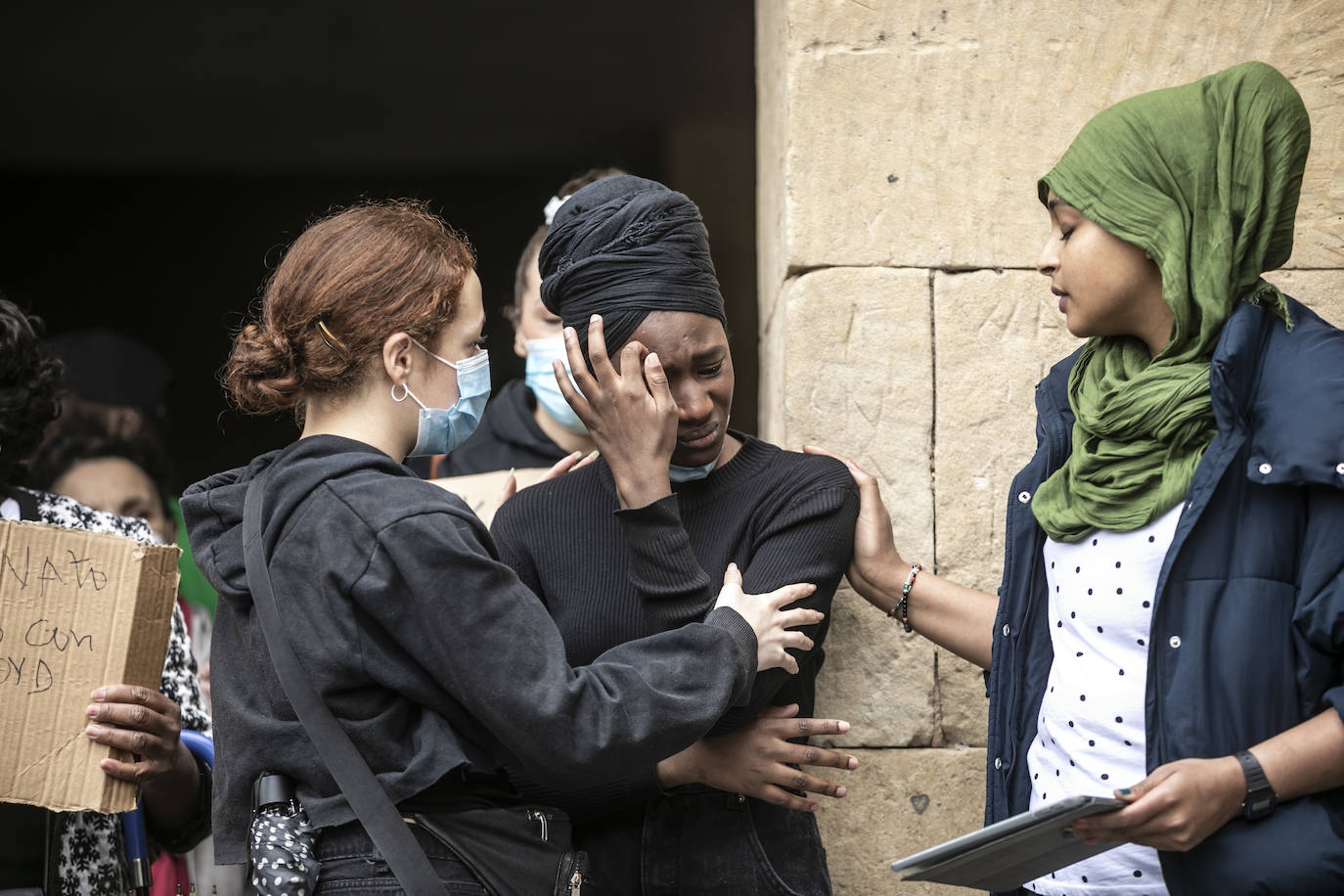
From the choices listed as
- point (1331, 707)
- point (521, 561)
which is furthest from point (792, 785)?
point (1331, 707)

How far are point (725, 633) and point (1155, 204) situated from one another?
2.99 ft

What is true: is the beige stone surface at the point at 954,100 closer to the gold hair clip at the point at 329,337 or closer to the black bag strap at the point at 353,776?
the gold hair clip at the point at 329,337

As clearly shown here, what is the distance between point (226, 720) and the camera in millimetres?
1900

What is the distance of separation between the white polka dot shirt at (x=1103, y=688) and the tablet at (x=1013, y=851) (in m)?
0.15

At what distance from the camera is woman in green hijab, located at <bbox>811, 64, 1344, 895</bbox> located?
5.89 feet

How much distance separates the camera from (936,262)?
295 cm

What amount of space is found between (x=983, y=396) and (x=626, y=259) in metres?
1.03

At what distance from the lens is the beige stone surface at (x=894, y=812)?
113 inches

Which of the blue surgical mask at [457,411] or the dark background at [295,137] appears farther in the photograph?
the dark background at [295,137]

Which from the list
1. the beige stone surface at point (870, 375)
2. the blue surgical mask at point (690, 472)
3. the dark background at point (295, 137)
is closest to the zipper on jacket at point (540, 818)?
the blue surgical mask at point (690, 472)

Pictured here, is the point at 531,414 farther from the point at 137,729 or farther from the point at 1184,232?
the point at 1184,232

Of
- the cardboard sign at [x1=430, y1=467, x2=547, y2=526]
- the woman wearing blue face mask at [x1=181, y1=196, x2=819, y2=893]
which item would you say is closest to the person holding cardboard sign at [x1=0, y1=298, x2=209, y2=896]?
the woman wearing blue face mask at [x1=181, y1=196, x2=819, y2=893]

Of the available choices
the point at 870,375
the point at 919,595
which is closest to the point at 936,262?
the point at 870,375

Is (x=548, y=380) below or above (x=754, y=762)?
above
